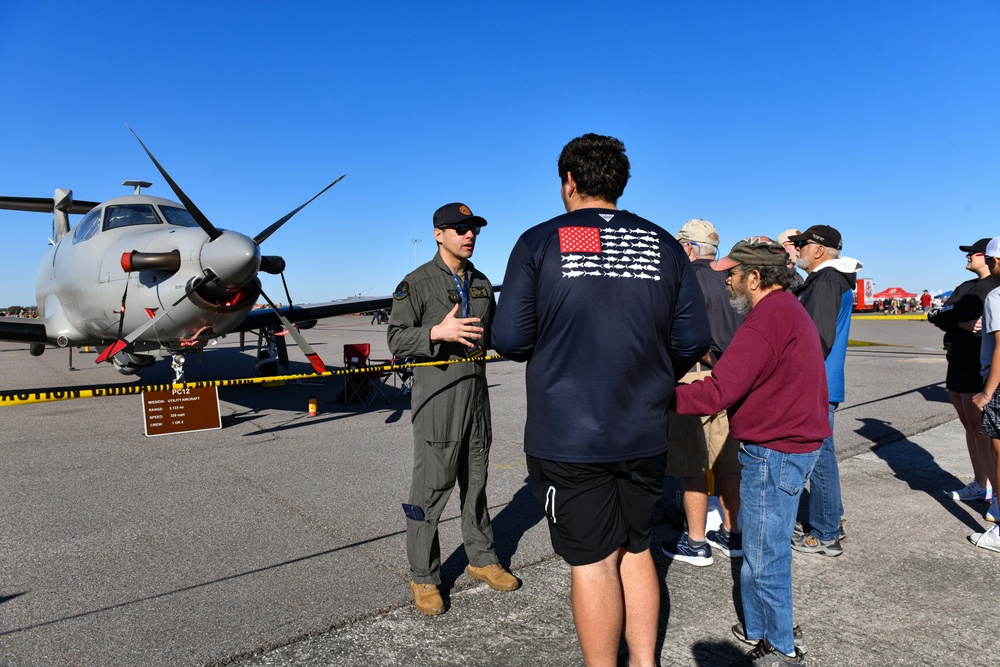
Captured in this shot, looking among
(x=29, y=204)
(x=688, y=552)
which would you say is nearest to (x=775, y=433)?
(x=688, y=552)

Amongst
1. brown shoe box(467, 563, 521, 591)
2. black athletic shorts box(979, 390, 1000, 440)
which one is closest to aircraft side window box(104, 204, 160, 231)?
brown shoe box(467, 563, 521, 591)

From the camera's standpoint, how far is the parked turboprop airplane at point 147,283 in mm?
7559

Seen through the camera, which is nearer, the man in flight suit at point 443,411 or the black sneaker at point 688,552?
the man in flight suit at point 443,411

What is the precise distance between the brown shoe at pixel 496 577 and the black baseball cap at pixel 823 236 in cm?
265

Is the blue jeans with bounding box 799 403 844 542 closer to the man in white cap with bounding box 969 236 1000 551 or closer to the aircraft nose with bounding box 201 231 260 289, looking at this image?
the man in white cap with bounding box 969 236 1000 551

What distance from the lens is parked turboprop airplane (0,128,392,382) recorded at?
298 inches

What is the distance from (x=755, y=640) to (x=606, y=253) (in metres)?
1.83

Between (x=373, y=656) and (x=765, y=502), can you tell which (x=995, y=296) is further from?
(x=373, y=656)

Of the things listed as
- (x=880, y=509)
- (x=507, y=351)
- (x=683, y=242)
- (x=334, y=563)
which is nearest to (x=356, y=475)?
(x=334, y=563)

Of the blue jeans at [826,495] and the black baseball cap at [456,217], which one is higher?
the black baseball cap at [456,217]

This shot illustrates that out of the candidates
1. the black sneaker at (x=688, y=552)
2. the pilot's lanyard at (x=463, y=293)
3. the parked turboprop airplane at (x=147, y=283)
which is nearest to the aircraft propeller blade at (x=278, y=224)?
the parked turboprop airplane at (x=147, y=283)

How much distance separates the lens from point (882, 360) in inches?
582

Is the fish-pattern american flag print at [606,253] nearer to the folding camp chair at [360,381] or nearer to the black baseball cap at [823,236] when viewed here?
the black baseball cap at [823,236]

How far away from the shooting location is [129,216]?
9.42 metres
